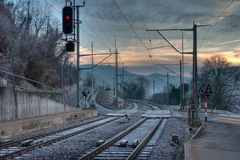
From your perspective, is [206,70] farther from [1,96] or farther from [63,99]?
[1,96]

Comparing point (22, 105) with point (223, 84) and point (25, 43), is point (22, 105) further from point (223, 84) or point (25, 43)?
point (223, 84)

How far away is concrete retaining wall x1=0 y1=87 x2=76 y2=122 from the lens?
32.9 m

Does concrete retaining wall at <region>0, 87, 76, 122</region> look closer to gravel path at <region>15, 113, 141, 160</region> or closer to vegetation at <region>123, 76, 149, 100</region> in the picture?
gravel path at <region>15, 113, 141, 160</region>

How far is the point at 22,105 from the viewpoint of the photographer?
121 feet

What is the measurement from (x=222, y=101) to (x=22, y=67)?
57840mm

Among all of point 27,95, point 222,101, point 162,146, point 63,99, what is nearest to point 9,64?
point 63,99

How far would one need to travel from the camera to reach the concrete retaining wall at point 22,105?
32.9 meters

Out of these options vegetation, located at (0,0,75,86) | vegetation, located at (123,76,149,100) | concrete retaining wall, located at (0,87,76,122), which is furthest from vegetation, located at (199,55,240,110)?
vegetation, located at (123,76,149,100)

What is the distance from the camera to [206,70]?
110125 millimetres

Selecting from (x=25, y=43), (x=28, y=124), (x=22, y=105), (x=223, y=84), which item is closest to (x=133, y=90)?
(x=223, y=84)

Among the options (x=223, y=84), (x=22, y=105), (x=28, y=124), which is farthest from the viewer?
(x=223, y=84)

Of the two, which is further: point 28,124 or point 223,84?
point 223,84

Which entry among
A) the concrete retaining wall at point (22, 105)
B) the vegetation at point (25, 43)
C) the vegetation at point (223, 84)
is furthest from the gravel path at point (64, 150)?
the vegetation at point (223, 84)

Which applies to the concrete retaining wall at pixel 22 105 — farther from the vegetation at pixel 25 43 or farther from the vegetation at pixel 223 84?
the vegetation at pixel 223 84
